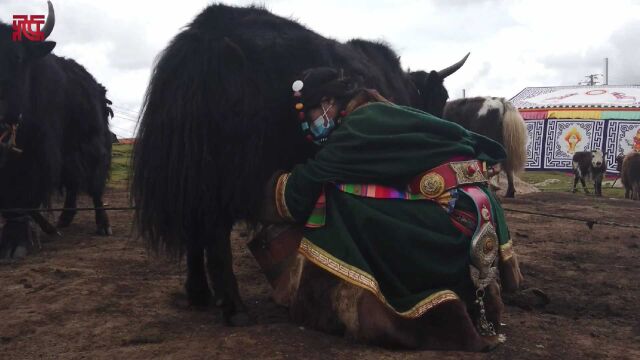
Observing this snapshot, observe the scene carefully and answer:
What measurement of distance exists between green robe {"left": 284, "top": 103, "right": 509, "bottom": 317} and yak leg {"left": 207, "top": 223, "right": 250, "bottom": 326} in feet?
1.22

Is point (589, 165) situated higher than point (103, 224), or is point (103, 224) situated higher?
point (589, 165)

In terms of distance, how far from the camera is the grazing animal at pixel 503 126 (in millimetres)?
8391

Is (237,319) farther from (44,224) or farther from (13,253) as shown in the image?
(44,224)

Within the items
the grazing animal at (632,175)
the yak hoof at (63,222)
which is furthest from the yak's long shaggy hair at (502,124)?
the yak hoof at (63,222)

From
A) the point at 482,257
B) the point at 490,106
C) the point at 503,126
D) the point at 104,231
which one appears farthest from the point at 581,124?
the point at 482,257

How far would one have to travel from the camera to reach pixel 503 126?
847cm

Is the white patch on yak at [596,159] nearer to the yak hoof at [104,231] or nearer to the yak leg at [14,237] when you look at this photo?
the yak hoof at [104,231]

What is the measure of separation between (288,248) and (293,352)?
0.53 metres

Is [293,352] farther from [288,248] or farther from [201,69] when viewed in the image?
[201,69]

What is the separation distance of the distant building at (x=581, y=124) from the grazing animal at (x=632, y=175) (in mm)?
4200

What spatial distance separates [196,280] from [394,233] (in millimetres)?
1020

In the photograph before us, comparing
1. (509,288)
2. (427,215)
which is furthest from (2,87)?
(509,288)

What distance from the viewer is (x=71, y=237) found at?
4.60 meters

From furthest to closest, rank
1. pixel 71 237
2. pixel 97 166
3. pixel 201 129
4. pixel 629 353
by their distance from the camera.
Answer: pixel 97 166 < pixel 71 237 < pixel 201 129 < pixel 629 353
